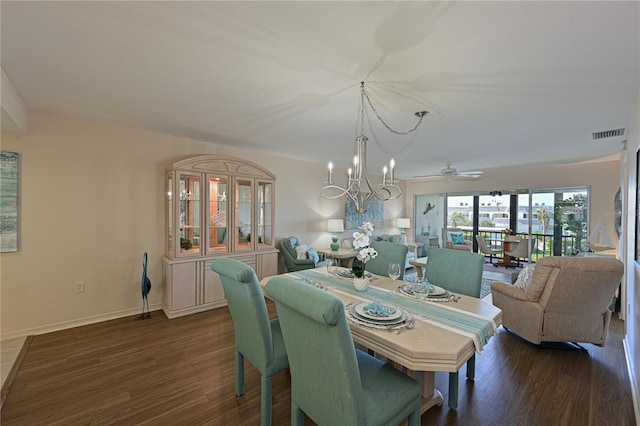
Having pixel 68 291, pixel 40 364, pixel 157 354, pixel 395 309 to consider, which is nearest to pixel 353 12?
pixel 395 309

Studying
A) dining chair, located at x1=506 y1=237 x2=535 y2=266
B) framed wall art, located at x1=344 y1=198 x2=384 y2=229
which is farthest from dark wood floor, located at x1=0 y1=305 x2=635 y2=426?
framed wall art, located at x1=344 y1=198 x2=384 y2=229

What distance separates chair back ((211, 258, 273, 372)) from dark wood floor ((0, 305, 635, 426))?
19.8 inches

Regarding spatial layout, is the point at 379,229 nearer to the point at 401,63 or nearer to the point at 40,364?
the point at 401,63

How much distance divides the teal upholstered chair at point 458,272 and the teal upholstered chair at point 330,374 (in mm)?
1171

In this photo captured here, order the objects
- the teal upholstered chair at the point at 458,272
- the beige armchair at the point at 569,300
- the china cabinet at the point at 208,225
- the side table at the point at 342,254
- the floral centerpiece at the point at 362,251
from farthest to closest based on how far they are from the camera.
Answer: the side table at the point at 342,254, the china cabinet at the point at 208,225, the beige armchair at the point at 569,300, the teal upholstered chair at the point at 458,272, the floral centerpiece at the point at 362,251

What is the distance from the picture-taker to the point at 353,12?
4.50ft

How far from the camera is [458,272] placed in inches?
95.0

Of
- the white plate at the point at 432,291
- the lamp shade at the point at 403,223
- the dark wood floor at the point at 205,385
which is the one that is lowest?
the dark wood floor at the point at 205,385

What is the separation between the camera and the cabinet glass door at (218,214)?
12.5 ft

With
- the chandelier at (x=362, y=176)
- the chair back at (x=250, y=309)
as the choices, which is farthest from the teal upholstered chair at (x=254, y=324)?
the chandelier at (x=362, y=176)

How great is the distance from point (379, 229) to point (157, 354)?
5580 mm

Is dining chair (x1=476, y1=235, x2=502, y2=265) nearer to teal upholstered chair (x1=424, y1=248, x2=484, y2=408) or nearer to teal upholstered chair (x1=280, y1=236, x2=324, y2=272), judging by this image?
teal upholstered chair (x1=280, y1=236, x2=324, y2=272)

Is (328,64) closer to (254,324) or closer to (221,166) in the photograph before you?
(254,324)

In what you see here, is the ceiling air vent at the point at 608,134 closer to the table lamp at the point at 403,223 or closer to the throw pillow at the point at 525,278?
the throw pillow at the point at 525,278
